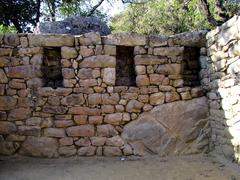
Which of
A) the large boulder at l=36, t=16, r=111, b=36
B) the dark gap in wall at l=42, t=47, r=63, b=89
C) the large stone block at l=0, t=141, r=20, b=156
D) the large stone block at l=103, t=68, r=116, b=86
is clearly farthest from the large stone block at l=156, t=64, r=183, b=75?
the large stone block at l=0, t=141, r=20, b=156

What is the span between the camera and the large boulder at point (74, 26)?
6312mm

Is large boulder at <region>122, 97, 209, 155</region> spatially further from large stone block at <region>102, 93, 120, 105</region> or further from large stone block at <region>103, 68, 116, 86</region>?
large stone block at <region>103, 68, 116, 86</region>

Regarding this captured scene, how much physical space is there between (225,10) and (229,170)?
4.49 metres

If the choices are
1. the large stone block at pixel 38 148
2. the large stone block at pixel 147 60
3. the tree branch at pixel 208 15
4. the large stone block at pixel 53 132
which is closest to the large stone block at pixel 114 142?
the large stone block at pixel 53 132

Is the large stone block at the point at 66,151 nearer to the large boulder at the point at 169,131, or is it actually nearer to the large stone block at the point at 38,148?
the large stone block at the point at 38,148

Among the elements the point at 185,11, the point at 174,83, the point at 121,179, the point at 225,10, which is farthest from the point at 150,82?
the point at 185,11

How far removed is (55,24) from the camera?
6.34 metres

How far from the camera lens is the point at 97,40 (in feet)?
18.5

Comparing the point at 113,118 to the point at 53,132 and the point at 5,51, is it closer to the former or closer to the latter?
the point at 53,132

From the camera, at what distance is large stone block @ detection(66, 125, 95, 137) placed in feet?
18.4

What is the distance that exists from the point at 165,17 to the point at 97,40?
501cm

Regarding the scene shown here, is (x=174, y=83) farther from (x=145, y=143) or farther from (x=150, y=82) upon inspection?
(x=145, y=143)

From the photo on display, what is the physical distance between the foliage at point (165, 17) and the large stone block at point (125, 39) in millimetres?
3134

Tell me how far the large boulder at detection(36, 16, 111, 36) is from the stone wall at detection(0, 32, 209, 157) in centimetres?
71
